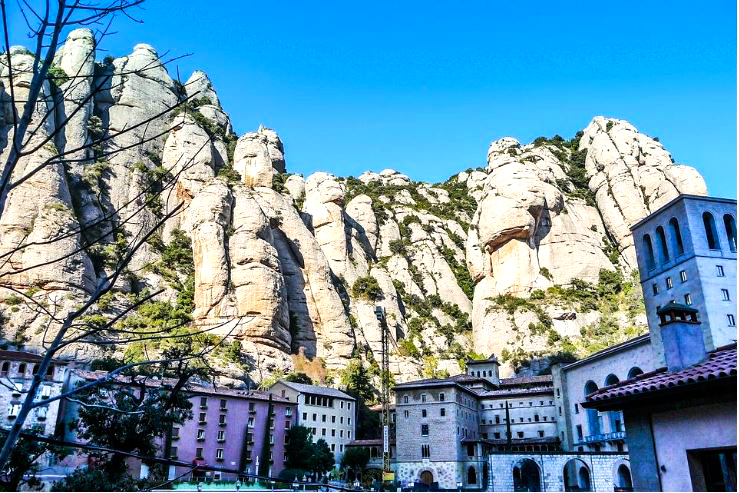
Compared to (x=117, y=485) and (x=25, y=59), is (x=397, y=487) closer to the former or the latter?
(x=117, y=485)

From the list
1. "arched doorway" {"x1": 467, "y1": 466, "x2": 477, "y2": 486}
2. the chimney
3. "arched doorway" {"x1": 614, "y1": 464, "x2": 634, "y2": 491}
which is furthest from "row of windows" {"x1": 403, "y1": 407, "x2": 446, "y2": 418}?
the chimney

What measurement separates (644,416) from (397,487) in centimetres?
4249

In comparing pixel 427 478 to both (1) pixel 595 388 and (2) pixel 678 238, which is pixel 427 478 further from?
(2) pixel 678 238

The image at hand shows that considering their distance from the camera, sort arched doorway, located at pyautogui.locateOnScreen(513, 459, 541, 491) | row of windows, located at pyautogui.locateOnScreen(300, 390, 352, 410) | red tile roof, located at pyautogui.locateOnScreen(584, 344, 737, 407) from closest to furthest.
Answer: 1. red tile roof, located at pyautogui.locateOnScreen(584, 344, 737, 407)
2. arched doorway, located at pyautogui.locateOnScreen(513, 459, 541, 491)
3. row of windows, located at pyautogui.locateOnScreen(300, 390, 352, 410)

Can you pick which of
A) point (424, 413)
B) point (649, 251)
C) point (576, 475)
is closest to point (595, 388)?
point (576, 475)

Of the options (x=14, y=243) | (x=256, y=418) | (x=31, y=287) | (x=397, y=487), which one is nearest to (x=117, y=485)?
(x=256, y=418)

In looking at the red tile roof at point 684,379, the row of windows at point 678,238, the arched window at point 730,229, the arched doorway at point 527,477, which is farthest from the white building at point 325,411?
the red tile roof at point 684,379

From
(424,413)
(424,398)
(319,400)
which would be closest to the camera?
(424,413)

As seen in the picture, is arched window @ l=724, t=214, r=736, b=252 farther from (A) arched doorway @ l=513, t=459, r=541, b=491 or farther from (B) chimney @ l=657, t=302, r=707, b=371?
(A) arched doorway @ l=513, t=459, r=541, b=491

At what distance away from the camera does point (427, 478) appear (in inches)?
1927

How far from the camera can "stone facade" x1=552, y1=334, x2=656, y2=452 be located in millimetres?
44312

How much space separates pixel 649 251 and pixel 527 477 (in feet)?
108

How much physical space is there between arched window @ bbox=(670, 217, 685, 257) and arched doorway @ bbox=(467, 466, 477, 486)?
2951 centimetres

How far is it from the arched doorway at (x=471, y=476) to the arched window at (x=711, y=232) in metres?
29.9
